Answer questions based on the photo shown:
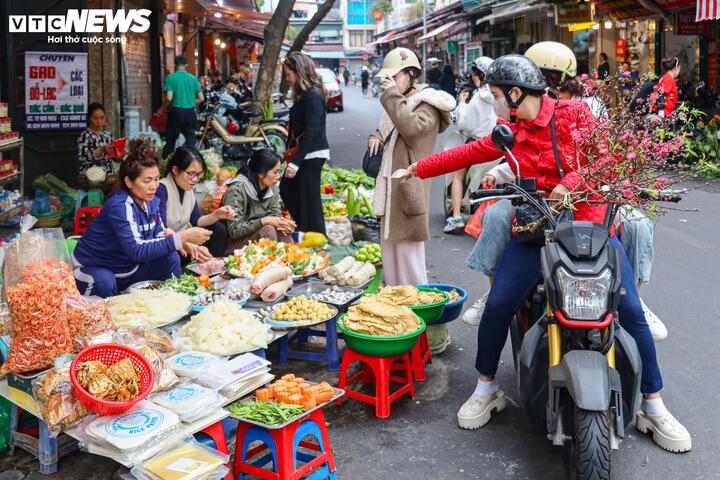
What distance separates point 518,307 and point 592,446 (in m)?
1.11

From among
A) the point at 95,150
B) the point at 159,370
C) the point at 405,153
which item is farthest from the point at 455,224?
the point at 159,370

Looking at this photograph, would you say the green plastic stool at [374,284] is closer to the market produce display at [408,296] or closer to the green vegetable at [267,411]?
the market produce display at [408,296]

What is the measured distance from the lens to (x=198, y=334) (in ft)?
14.3

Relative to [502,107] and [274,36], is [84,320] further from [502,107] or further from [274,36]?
[274,36]

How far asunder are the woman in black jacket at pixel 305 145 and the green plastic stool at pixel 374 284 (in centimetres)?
110

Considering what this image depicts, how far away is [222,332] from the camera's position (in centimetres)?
436

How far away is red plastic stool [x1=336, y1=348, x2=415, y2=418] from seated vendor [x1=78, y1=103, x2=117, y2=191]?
18.2ft

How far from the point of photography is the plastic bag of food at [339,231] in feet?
25.4

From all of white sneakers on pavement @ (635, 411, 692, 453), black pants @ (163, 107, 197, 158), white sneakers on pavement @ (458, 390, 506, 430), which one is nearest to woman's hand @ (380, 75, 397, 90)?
white sneakers on pavement @ (458, 390, 506, 430)

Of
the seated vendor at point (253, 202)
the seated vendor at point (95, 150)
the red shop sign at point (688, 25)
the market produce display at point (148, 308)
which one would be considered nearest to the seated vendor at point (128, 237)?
the market produce display at point (148, 308)

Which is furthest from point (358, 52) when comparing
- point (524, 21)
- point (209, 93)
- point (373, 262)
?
point (373, 262)

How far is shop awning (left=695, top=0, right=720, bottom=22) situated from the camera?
37.8 ft

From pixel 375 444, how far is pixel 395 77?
8.58 ft

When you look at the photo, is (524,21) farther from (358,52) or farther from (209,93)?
(358,52)
